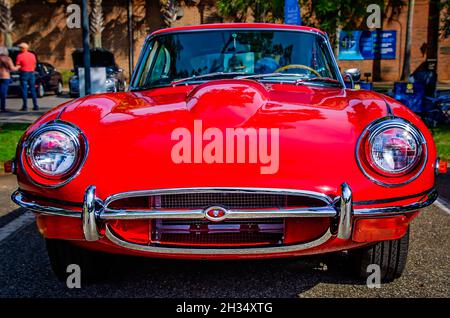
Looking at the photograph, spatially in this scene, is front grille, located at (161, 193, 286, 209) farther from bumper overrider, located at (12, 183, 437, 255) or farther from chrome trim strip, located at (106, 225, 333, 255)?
chrome trim strip, located at (106, 225, 333, 255)

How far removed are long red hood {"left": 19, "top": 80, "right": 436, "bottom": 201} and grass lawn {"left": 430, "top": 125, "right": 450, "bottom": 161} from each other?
474 centimetres

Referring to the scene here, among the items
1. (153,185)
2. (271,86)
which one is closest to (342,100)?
(271,86)

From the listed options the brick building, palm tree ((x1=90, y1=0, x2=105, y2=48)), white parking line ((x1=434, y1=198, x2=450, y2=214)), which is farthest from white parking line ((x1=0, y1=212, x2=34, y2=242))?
the brick building

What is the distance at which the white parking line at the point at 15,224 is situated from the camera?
4.09m

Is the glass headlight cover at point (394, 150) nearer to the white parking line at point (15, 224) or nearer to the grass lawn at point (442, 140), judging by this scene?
the white parking line at point (15, 224)

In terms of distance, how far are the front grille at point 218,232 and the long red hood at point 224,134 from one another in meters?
0.27

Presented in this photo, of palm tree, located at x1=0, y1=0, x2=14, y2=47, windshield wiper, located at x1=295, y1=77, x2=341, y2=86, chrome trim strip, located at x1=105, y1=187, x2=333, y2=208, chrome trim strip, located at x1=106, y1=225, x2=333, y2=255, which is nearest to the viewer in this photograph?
chrome trim strip, located at x1=105, y1=187, x2=333, y2=208

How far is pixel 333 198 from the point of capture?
7.93 feet

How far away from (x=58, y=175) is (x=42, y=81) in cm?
1687

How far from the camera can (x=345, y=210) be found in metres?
2.41

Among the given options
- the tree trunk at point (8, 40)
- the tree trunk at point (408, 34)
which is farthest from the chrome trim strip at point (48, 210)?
the tree trunk at point (8, 40)

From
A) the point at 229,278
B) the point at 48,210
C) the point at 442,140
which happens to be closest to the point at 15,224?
the point at 48,210

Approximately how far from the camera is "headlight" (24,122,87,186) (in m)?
2.55
